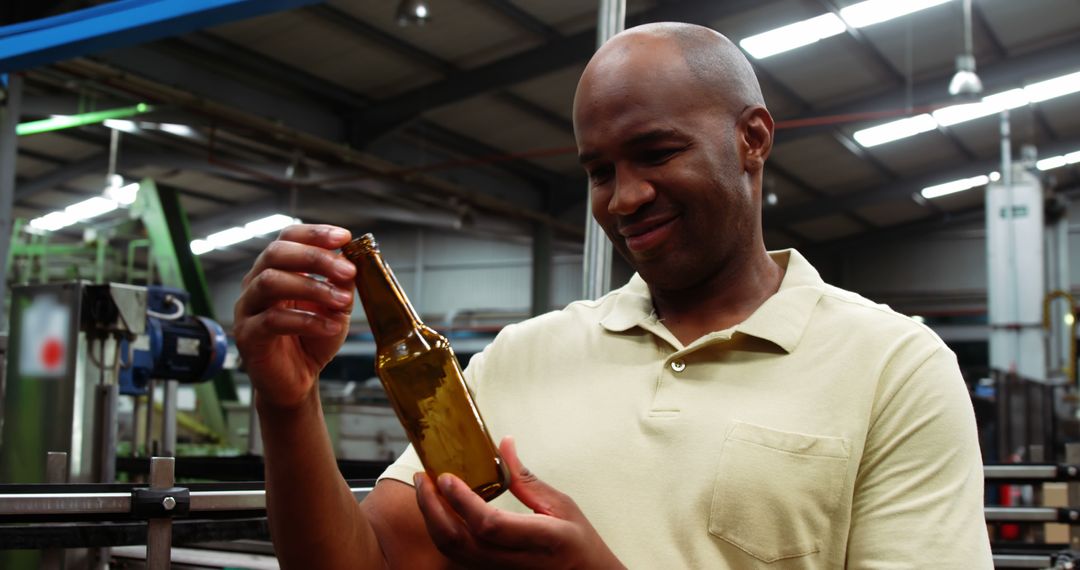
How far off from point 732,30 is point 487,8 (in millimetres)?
2016

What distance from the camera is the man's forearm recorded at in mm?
794

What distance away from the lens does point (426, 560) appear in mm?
962

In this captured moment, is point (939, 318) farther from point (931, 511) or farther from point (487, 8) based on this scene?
point (931, 511)

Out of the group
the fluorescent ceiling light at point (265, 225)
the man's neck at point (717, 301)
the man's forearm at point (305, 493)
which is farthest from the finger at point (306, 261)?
the fluorescent ceiling light at point (265, 225)

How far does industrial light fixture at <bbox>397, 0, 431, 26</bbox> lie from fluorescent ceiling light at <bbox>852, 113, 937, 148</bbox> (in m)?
5.49

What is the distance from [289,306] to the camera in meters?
0.77

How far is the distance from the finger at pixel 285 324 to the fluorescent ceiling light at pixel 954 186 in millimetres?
12509

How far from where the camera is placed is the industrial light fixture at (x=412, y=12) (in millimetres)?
6539

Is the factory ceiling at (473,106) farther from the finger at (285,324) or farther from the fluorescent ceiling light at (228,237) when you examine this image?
the finger at (285,324)

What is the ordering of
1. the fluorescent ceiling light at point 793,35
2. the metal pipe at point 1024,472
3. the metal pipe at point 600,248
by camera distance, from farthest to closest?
the fluorescent ceiling light at point 793,35 → the metal pipe at point 1024,472 → the metal pipe at point 600,248

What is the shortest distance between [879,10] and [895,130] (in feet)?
9.48

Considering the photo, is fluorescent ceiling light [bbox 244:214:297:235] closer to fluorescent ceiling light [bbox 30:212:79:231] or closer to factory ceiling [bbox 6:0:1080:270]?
factory ceiling [bbox 6:0:1080:270]

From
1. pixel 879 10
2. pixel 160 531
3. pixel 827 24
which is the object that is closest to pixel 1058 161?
pixel 879 10

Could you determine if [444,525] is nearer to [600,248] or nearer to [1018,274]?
[600,248]
